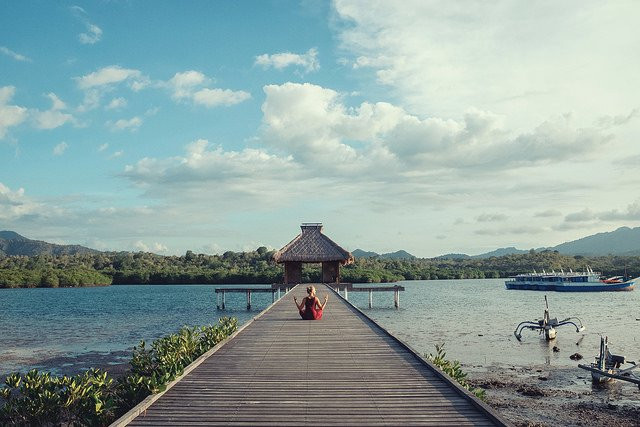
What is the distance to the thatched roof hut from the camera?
3306 cm

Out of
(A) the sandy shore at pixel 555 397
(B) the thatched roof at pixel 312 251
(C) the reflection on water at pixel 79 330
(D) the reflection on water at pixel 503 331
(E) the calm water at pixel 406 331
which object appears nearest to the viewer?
(A) the sandy shore at pixel 555 397

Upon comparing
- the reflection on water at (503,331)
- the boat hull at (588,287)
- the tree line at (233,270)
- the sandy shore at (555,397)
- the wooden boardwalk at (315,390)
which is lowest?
the sandy shore at (555,397)

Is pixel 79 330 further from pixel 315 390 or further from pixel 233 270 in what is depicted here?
pixel 233 270

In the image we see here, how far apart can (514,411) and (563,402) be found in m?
1.80

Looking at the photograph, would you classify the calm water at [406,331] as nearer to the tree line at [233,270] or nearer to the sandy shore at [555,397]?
the sandy shore at [555,397]

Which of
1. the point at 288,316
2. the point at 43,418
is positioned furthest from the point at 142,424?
the point at 288,316

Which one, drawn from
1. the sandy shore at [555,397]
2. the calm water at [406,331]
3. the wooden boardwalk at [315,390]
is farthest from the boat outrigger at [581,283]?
the wooden boardwalk at [315,390]

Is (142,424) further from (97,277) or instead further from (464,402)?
(97,277)

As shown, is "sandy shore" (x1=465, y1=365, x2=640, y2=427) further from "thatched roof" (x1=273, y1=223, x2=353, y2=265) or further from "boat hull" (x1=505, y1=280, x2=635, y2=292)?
"boat hull" (x1=505, y1=280, x2=635, y2=292)

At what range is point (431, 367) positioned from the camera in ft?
27.6

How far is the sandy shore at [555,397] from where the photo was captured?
40.7 feet

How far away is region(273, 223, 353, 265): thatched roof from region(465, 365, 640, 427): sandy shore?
16050mm

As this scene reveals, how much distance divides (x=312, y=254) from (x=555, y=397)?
20184 millimetres

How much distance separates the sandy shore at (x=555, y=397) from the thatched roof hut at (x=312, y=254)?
16.1 metres
